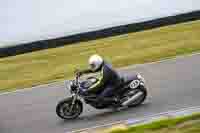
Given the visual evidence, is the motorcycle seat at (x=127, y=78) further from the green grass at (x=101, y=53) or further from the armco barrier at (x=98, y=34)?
the armco barrier at (x=98, y=34)

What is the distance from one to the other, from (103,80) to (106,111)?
918 millimetres

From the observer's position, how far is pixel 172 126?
11.0 meters

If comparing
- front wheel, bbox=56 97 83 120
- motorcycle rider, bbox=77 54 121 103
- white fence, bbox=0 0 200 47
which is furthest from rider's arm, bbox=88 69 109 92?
white fence, bbox=0 0 200 47

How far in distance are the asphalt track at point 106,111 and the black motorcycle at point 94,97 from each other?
183mm

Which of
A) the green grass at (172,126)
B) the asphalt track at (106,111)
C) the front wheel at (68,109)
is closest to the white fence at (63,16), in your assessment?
the asphalt track at (106,111)

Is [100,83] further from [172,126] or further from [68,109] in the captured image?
[172,126]

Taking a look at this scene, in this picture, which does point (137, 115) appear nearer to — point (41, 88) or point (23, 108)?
point (23, 108)

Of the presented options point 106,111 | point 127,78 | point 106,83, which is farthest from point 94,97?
point 127,78

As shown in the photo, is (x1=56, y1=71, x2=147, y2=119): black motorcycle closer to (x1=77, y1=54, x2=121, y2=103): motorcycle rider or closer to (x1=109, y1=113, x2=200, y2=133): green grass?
(x1=77, y1=54, x2=121, y2=103): motorcycle rider

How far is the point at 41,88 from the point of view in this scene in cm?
1688

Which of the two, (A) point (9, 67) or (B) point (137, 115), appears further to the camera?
(A) point (9, 67)

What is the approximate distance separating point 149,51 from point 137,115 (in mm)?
6576

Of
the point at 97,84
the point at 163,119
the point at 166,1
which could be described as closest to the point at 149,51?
the point at 166,1

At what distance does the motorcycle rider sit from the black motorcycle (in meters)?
0.10
